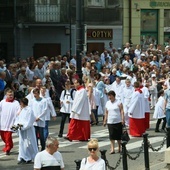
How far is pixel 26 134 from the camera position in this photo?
16750 millimetres

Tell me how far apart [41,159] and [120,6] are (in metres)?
30.6

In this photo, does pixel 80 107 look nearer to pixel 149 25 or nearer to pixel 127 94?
pixel 127 94

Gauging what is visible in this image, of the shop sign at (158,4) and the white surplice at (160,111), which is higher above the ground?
the shop sign at (158,4)

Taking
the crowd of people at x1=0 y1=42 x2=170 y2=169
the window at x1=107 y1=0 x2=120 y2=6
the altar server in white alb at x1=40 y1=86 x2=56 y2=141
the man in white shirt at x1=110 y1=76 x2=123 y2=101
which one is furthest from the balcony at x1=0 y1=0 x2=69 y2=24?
the altar server in white alb at x1=40 y1=86 x2=56 y2=141

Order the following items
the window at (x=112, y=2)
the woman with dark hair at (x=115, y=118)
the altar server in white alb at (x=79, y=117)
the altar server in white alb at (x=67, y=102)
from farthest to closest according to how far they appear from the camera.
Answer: the window at (x=112, y=2) → the altar server in white alb at (x=67, y=102) → the altar server in white alb at (x=79, y=117) → the woman with dark hair at (x=115, y=118)

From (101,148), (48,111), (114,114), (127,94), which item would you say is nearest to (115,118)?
(114,114)

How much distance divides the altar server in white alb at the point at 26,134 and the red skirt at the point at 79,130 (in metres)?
3.45

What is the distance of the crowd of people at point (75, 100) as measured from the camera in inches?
665

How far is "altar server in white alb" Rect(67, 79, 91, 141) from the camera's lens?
20.1 meters

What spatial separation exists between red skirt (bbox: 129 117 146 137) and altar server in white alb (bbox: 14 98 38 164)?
201 inches

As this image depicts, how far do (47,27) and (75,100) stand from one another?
65.2 feet

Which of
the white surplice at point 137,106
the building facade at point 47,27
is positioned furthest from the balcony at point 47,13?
the white surplice at point 137,106

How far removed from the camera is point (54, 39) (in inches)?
1563

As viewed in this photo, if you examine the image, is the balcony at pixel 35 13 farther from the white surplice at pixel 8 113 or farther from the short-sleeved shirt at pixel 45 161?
the short-sleeved shirt at pixel 45 161
